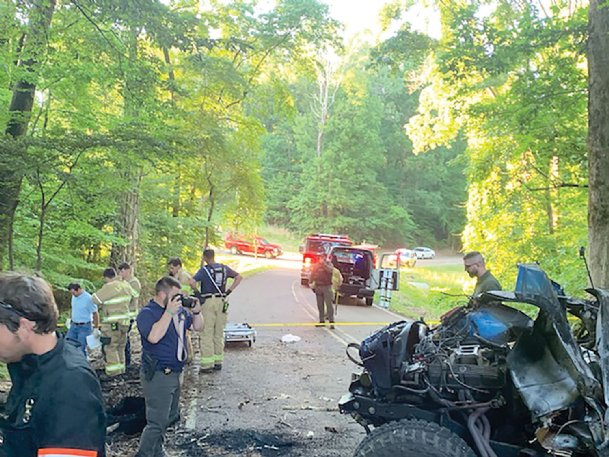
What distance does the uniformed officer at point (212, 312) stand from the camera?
26.5 ft

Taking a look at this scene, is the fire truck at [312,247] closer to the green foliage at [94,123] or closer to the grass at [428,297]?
the grass at [428,297]

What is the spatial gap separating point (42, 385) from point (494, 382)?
9.37 ft

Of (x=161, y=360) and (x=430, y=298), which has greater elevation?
(x=161, y=360)

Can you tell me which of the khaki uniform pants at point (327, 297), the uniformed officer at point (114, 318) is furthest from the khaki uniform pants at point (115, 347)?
the khaki uniform pants at point (327, 297)

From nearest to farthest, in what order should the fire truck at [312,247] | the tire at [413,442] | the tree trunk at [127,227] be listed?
the tire at [413,442] → the tree trunk at [127,227] → the fire truck at [312,247]

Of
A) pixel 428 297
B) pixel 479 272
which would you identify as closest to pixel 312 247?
pixel 428 297

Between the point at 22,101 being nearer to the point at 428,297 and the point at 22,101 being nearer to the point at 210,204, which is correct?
the point at 210,204

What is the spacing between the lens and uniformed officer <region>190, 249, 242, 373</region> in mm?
8070

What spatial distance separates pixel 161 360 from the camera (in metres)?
4.54

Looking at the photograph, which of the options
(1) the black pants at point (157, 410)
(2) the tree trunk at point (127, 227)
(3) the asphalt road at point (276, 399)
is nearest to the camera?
(1) the black pants at point (157, 410)

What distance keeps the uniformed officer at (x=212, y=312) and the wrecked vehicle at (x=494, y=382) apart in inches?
166

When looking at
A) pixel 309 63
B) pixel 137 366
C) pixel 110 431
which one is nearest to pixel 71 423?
pixel 110 431

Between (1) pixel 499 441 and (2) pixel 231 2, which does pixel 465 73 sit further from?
(2) pixel 231 2

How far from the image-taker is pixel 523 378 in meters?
3.25
